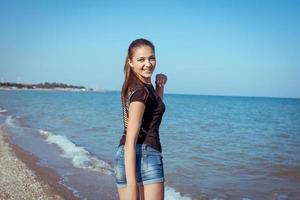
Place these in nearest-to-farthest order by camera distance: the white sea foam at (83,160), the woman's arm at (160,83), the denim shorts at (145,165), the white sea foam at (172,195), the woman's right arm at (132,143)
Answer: the woman's right arm at (132,143) < the denim shorts at (145,165) < the woman's arm at (160,83) < the white sea foam at (172,195) < the white sea foam at (83,160)

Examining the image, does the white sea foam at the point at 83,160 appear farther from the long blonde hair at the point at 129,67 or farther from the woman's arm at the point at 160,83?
the long blonde hair at the point at 129,67

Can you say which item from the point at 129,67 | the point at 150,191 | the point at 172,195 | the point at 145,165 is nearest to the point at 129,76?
the point at 129,67

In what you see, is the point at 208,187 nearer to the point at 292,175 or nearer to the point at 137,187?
the point at 292,175

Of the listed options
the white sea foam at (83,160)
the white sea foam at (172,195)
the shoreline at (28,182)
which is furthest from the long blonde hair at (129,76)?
the white sea foam at (83,160)

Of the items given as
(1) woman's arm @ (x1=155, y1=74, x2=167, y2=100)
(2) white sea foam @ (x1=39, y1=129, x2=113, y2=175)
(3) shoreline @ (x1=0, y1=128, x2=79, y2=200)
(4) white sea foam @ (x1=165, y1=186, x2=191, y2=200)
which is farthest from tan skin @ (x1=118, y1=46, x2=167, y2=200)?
(2) white sea foam @ (x1=39, y1=129, x2=113, y2=175)

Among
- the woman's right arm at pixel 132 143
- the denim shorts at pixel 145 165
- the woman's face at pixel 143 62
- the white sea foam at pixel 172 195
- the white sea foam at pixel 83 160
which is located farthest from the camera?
the white sea foam at pixel 83 160

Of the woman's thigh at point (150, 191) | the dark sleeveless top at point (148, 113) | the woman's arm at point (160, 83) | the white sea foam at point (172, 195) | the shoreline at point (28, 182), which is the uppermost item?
the woman's arm at point (160, 83)

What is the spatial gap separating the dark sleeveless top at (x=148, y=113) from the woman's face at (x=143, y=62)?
99 millimetres

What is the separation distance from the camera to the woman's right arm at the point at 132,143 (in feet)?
8.40

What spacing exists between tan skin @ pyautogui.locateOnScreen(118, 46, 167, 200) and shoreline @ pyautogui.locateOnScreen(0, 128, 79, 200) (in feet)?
13.4

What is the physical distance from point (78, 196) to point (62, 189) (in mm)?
496

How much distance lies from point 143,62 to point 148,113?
1.29 ft

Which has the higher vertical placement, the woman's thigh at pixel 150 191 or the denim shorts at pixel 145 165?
the denim shorts at pixel 145 165

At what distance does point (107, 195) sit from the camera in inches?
280
